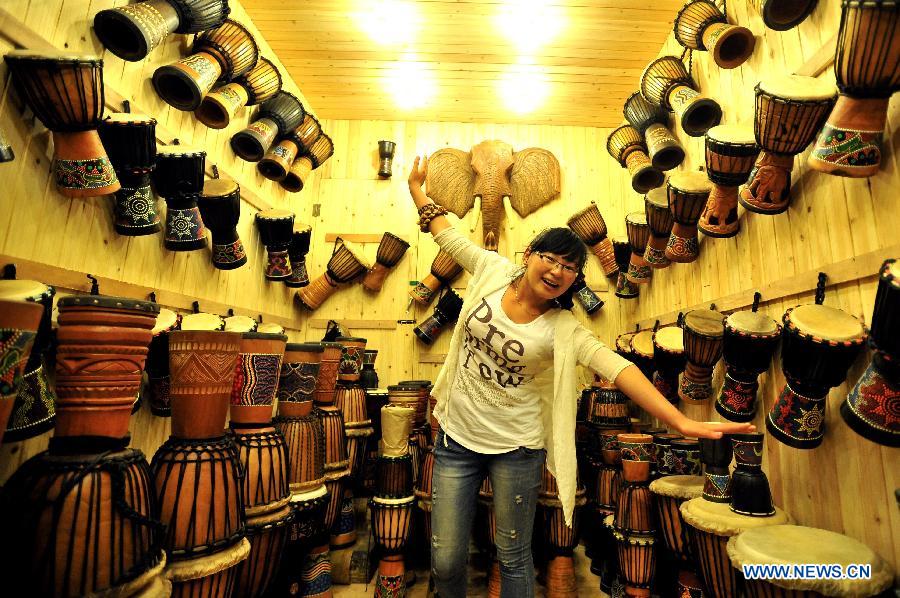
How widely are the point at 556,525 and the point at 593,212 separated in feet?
9.42

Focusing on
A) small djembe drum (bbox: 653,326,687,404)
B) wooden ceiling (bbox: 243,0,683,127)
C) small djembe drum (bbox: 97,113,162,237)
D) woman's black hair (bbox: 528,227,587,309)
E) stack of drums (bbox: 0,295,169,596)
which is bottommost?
stack of drums (bbox: 0,295,169,596)

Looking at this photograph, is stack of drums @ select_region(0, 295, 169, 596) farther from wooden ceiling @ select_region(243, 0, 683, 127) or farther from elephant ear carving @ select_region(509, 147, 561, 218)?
elephant ear carving @ select_region(509, 147, 561, 218)

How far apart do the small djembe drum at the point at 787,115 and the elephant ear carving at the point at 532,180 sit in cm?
296

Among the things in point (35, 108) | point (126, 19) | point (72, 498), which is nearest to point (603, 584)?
point (72, 498)

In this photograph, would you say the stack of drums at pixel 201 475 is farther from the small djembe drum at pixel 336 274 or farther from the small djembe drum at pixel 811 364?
the small djembe drum at pixel 336 274

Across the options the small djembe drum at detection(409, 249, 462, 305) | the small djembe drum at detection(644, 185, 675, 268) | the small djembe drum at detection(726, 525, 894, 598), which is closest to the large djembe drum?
the small djembe drum at detection(726, 525, 894, 598)

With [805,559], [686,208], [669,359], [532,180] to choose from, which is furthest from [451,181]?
[805,559]

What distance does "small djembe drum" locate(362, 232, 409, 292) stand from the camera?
4.85m

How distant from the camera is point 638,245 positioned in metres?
3.96

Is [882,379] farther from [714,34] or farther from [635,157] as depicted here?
[635,157]

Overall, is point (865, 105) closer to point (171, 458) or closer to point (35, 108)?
point (171, 458)

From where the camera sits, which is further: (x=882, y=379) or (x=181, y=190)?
(x=181, y=190)

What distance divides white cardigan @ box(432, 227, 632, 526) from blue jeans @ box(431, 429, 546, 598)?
115 millimetres

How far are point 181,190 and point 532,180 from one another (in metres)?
3.46
